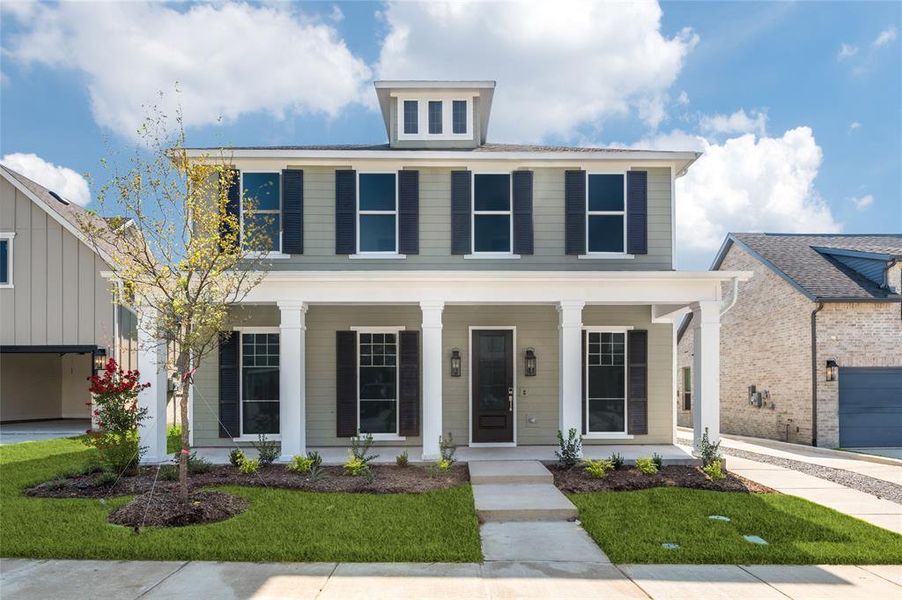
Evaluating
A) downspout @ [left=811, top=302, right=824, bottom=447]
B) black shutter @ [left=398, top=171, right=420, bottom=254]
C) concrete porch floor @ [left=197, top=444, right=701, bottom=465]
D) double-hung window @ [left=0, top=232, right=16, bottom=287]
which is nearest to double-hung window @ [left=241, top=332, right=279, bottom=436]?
concrete porch floor @ [left=197, top=444, right=701, bottom=465]

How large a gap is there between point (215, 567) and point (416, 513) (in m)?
2.30

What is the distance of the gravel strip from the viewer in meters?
8.24

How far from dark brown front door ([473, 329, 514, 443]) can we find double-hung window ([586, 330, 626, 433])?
1.56m

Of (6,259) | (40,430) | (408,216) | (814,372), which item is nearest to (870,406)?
(814,372)

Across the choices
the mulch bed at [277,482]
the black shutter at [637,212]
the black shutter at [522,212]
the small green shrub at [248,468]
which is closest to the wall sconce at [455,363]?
the black shutter at [522,212]

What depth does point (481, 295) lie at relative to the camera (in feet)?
31.7

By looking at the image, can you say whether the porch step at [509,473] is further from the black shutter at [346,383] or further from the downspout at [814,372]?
the downspout at [814,372]

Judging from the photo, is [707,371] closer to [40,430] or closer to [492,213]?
[492,213]

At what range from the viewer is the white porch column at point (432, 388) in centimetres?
952

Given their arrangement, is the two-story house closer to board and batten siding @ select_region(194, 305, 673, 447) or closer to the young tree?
board and batten siding @ select_region(194, 305, 673, 447)

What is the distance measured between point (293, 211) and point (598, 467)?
7015 millimetres

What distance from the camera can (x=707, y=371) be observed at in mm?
9539

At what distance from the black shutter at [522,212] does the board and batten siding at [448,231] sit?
0.16m

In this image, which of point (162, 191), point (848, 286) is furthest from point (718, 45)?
point (162, 191)
